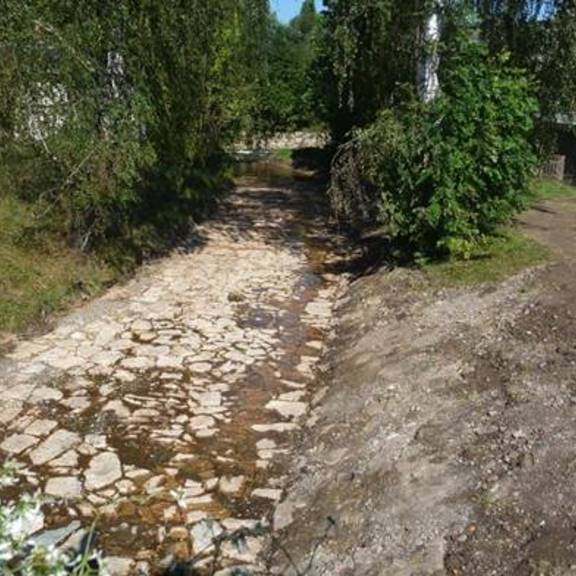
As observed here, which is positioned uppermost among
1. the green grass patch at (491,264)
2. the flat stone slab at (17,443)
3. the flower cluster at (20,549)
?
the flower cluster at (20,549)

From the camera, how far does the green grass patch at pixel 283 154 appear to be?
29691mm

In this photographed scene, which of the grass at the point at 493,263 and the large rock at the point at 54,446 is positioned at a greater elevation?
the grass at the point at 493,263

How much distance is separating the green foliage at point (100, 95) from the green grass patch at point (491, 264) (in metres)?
3.72

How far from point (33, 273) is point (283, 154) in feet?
73.3

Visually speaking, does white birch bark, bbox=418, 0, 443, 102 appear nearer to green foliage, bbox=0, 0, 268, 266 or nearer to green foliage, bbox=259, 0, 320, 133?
green foliage, bbox=0, 0, 268, 266

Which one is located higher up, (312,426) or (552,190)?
(552,190)

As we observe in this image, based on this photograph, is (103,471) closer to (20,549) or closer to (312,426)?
(312,426)

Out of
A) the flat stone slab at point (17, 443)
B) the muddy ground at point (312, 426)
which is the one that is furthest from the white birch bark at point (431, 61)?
the flat stone slab at point (17, 443)

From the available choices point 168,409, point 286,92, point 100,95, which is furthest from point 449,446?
point 286,92

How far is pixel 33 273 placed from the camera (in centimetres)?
893

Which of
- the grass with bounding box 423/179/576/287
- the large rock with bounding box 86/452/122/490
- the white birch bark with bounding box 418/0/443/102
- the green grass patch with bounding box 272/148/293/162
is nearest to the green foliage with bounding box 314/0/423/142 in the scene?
the white birch bark with bounding box 418/0/443/102

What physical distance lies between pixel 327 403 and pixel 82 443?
6.53 feet

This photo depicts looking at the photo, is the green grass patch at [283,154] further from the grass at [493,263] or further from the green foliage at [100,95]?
the grass at [493,263]

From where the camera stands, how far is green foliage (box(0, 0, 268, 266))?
7.63 m
